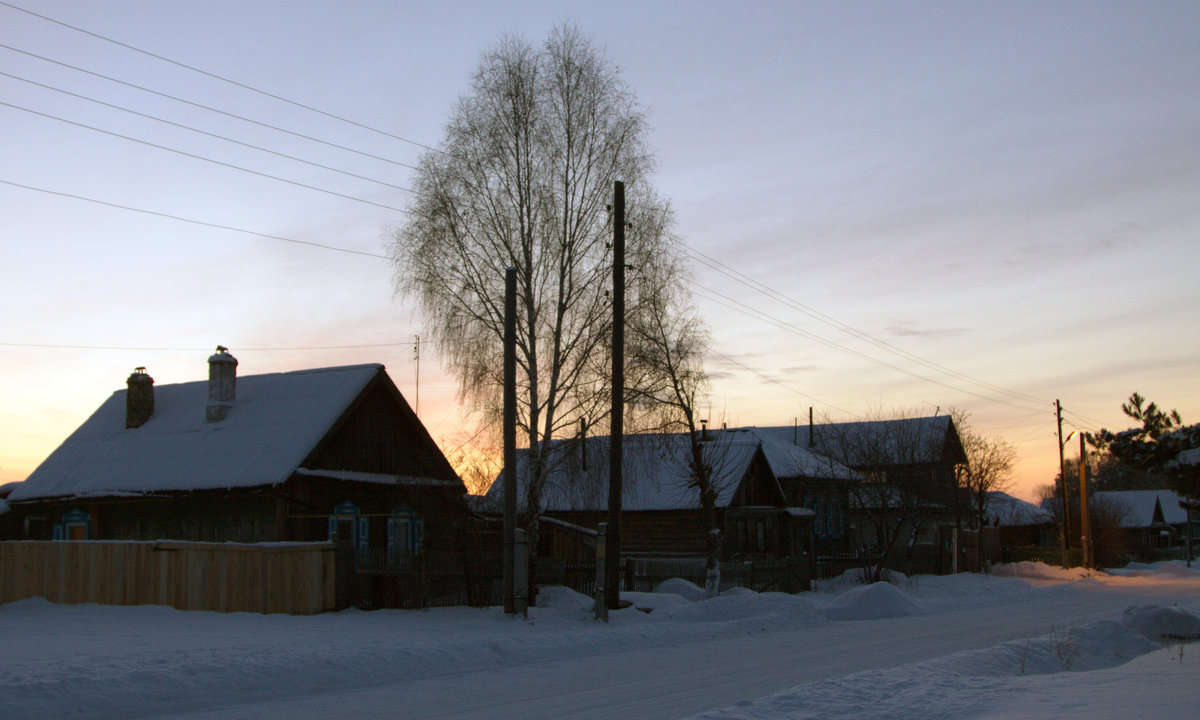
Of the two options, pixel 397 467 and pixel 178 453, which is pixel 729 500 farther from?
pixel 178 453

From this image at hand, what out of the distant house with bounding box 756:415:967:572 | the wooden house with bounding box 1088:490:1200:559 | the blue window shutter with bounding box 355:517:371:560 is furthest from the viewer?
the wooden house with bounding box 1088:490:1200:559

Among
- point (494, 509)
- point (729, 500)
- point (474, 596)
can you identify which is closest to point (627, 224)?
point (494, 509)

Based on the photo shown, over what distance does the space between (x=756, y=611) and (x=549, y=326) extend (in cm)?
819

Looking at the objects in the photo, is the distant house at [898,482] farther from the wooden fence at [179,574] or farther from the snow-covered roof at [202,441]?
the wooden fence at [179,574]

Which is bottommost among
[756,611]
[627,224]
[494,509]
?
[756,611]

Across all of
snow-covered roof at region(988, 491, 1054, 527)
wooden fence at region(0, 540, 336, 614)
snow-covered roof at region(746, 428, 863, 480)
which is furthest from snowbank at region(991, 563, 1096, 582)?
wooden fence at region(0, 540, 336, 614)

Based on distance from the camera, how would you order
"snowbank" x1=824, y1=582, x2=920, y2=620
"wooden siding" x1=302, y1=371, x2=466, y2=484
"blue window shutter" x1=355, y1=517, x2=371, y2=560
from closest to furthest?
1. "snowbank" x1=824, y1=582, x2=920, y2=620
2. "wooden siding" x1=302, y1=371, x2=466, y2=484
3. "blue window shutter" x1=355, y1=517, x2=371, y2=560

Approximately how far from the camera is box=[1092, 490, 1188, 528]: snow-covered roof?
89.8 m

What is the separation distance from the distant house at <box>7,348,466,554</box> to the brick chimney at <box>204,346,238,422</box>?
0.04 meters

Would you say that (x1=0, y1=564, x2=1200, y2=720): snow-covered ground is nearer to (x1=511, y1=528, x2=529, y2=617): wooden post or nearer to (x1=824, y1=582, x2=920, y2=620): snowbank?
(x1=824, y1=582, x2=920, y2=620): snowbank

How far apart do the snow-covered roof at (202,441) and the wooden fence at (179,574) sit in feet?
14.6

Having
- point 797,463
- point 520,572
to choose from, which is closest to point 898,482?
point 797,463

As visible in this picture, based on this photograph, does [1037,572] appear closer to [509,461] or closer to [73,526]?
[509,461]

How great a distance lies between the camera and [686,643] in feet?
63.0
